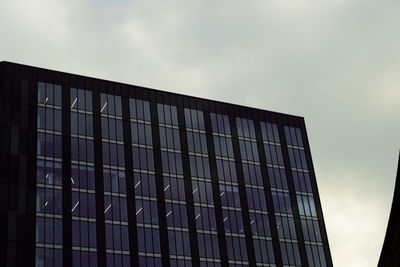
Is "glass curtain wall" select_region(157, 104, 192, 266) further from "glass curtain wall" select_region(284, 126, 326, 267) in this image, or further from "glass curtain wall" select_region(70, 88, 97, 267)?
"glass curtain wall" select_region(284, 126, 326, 267)

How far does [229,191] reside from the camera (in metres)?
101

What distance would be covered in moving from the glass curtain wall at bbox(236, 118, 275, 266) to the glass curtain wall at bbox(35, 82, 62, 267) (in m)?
24.6

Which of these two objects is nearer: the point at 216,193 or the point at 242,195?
the point at 216,193

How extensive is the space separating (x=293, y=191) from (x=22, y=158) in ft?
118

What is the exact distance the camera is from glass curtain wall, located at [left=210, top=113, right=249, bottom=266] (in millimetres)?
96188

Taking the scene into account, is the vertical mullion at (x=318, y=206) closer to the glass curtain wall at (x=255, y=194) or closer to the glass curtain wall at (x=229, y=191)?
the glass curtain wall at (x=255, y=194)

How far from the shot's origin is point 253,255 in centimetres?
9675

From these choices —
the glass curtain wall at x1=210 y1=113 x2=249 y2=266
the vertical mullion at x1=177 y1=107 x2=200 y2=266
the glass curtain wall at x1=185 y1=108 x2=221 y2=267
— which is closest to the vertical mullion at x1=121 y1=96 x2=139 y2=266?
the vertical mullion at x1=177 y1=107 x2=200 y2=266

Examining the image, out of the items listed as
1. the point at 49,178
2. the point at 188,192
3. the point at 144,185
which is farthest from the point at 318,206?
the point at 49,178

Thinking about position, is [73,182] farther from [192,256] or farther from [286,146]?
[286,146]

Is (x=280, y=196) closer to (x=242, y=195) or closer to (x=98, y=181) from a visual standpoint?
(x=242, y=195)

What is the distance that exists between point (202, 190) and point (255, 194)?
751 centimetres

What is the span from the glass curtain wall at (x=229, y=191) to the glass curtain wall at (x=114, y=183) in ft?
43.1

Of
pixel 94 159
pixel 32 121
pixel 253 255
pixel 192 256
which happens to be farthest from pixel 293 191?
pixel 32 121
